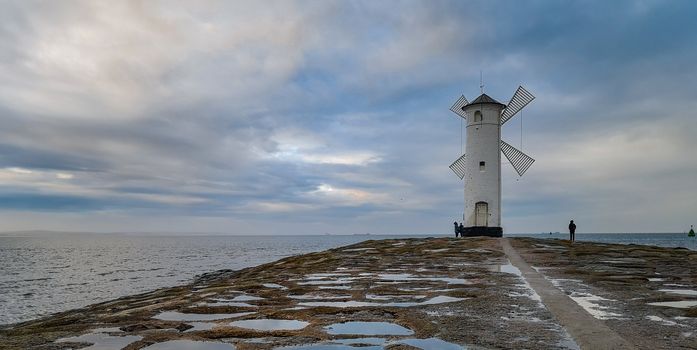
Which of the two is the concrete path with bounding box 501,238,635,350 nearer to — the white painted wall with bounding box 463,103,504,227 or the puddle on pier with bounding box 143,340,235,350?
the puddle on pier with bounding box 143,340,235,350

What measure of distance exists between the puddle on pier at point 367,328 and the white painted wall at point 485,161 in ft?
111

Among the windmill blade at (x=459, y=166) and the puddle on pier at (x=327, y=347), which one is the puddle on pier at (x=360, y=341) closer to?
the puddle on pier at (x=327, y=347)

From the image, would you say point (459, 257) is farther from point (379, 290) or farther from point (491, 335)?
point (491, 335)

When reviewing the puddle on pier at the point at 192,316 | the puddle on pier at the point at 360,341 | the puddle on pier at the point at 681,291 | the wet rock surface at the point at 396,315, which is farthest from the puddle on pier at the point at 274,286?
the puddle on pier at the point at 681,291

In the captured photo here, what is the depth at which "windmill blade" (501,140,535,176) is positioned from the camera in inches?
1859

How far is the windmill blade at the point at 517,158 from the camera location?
4722 centimetres

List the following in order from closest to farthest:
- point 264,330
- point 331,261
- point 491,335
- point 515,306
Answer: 1. point 491,335
2. point 264,330
3. point 515,306
4. point 331,261

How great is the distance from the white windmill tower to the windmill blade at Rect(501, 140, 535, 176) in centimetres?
559

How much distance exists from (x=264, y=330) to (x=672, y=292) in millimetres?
10096

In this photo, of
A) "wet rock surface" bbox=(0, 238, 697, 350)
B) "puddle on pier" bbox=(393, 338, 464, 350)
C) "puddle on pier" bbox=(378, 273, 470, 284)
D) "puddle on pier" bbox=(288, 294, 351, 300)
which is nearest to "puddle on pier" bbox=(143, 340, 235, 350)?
"wet rock surface" bbox=(0, 238, 697, 350)

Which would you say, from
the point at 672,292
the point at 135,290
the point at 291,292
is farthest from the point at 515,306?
the point at 135,290

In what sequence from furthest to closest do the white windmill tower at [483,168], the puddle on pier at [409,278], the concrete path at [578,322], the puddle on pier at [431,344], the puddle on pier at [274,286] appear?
the white windmill tower at [483,168]
the puddle on pier at [274,286]
the puddle on pier at [409,278]
the puddle on pier at [431,344]
the concrete path at [578,322]

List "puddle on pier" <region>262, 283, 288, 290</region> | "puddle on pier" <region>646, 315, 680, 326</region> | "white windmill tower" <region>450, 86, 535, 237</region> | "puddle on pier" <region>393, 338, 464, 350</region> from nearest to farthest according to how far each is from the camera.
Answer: "puddle on pier" <region>393, 338, 464, 350</region> < "puddle on pier" <region>646, 315, 680, 326</region> < "puddle on pier" <region>262, 283, 288, 290</region> < "white windmill tower" <region>450, 86, 535, 237</region>

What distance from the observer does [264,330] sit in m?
9.19
